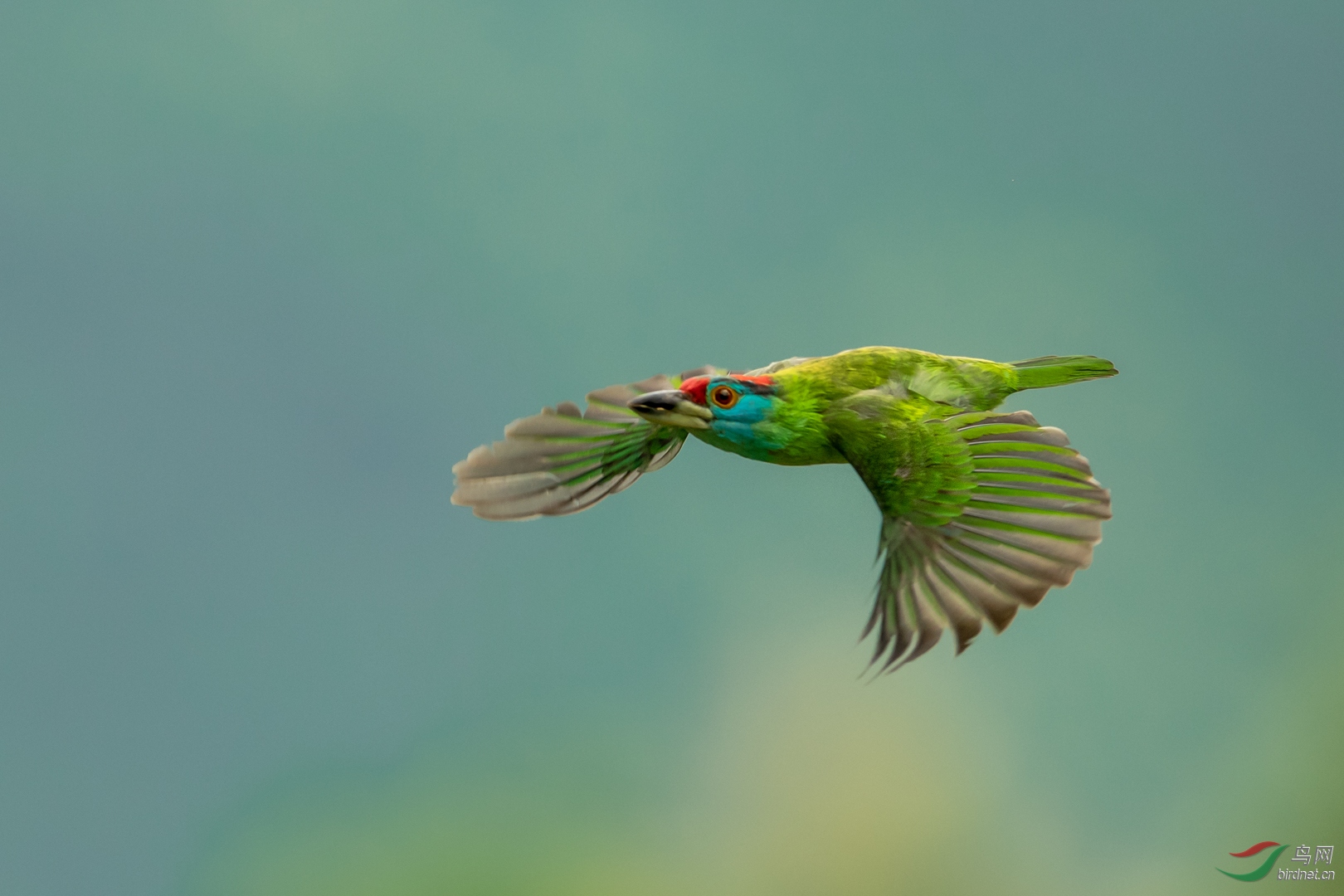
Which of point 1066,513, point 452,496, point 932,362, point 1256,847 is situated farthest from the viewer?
point 1256,847

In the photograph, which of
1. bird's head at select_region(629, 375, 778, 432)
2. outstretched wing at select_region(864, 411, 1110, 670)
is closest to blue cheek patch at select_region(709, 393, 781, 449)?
bird's head at select_region(629, 375, 778, 432)

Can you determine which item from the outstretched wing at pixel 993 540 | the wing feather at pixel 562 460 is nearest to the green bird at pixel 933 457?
the outstretched wing at pixel 993 540

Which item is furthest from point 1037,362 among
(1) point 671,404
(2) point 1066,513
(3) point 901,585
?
(1) point 671,404

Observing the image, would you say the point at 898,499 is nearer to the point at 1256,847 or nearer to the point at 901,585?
the point at 901,585

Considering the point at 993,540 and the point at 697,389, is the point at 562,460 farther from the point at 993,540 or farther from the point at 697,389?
the point at 993,540

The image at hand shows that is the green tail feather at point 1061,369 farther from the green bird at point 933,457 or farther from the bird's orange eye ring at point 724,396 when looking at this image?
the bird's orange eye ring at point 724,396

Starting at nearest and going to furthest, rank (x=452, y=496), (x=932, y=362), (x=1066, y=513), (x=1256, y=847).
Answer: (x=1066, y=513) < (x=932, y=362) < (x=452, y=496) < (x=1256, y=847)

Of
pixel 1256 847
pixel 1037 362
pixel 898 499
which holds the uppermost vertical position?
pixel 1037 362
